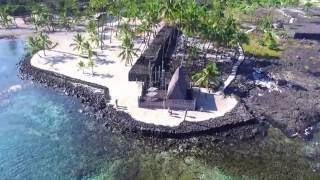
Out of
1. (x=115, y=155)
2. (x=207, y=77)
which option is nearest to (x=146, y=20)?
(x=207, y=77)

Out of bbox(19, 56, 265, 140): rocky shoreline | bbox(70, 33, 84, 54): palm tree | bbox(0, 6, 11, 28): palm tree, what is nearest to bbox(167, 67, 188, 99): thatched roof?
bbox(19, 56, 265, 140): rocky shoreline

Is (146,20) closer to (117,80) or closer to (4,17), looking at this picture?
(117,80)

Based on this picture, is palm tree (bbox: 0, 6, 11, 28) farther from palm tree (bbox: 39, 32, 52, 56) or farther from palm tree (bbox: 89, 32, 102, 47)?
palm tree (bbox: 89, 32, 102, 47)

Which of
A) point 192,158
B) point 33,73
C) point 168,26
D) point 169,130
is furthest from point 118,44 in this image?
point 192,158

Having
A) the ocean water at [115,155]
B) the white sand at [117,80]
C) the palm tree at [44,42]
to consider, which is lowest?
the ocean water at [115,155]

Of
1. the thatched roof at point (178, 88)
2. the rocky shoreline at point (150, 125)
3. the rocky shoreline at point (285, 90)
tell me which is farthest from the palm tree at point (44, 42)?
the rocky shoreline at point (285, 90)

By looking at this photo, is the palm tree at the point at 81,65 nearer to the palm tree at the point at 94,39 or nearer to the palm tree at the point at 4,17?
the palm tree at the point at 94,39
